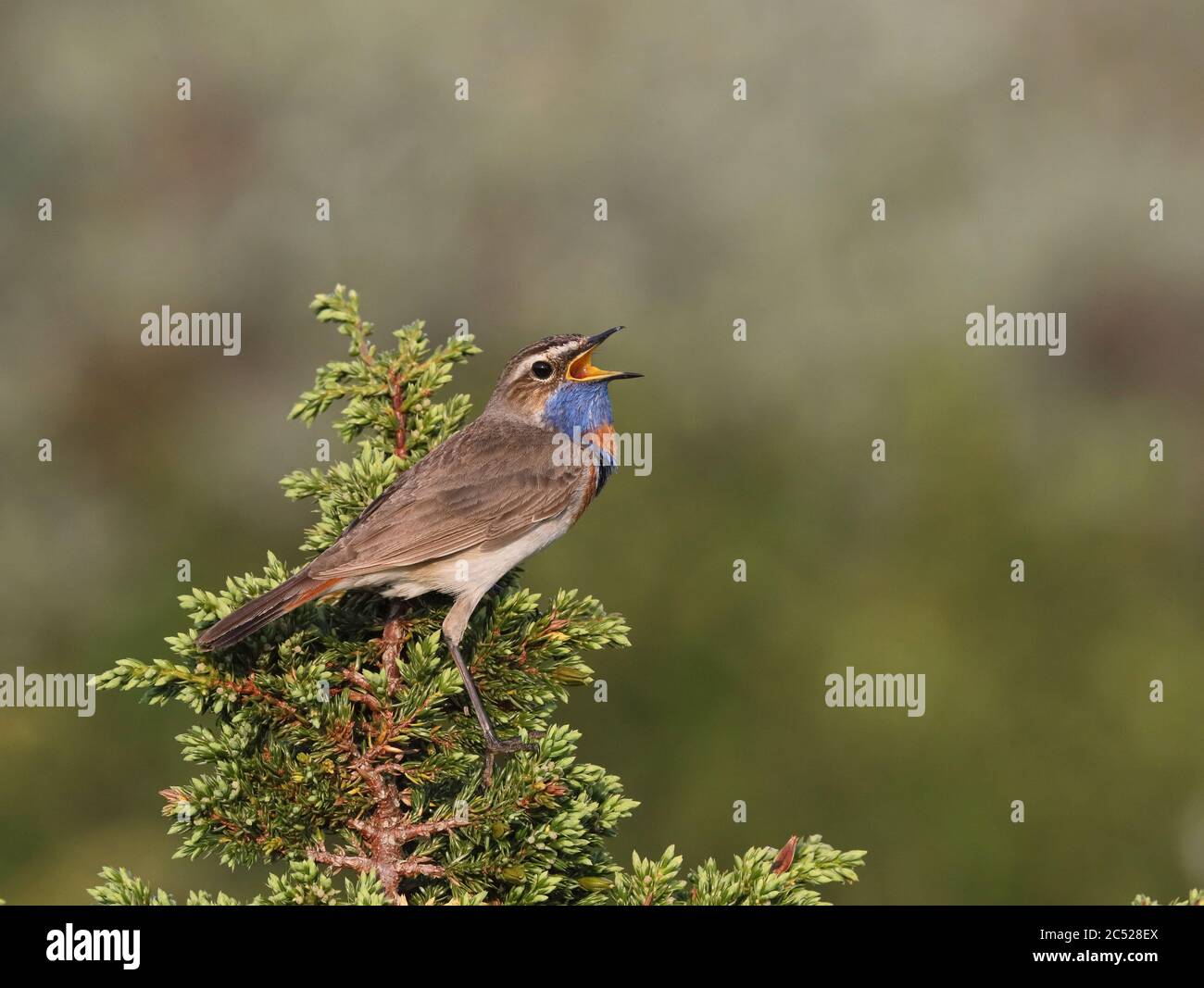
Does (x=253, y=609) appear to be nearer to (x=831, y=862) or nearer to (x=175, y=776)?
(x=831, y=862)

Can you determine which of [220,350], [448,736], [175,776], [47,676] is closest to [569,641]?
[448,736]

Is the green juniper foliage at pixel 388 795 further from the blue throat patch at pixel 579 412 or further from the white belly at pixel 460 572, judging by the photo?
the blue throat patch at pixel 579 412

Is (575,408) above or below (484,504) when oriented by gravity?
above

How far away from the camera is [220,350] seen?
42.4 ft

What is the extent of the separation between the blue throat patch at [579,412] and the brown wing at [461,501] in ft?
0.49

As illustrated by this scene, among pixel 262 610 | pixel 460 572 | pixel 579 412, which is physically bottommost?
pixel 262 610

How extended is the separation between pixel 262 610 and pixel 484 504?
1.85 m

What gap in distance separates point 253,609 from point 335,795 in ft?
2.87

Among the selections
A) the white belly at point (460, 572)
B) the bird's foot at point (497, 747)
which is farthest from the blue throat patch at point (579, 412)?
the bird's foot at point (497, 747)

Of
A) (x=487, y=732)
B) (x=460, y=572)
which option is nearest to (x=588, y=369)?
(x=460, y=572)

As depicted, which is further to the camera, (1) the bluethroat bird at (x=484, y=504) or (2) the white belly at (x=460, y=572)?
(2) the white belly at (x=460, y=572)

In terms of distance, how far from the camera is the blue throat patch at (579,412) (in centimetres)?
883

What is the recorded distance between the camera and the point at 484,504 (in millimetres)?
8055

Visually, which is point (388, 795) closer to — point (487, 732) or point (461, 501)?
point (487, 732)
